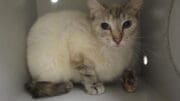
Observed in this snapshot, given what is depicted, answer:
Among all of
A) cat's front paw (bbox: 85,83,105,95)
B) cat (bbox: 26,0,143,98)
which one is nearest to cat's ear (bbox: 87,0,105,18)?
cat (bbox: 26,0,143,98)

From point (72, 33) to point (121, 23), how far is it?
190mm

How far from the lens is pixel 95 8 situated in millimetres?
1192

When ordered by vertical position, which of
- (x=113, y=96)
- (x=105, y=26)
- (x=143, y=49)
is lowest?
(x=113, y=96)

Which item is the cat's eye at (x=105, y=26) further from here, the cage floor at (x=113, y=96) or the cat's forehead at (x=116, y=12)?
the cage floor at (x=113, y=96)

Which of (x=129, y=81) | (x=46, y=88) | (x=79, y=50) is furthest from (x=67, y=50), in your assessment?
(x=129, y=81)

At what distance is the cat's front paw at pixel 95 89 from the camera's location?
48.5 inches

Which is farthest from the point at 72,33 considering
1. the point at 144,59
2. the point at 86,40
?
the point at 144,59

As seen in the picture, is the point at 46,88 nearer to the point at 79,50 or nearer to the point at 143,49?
the point at 79,50

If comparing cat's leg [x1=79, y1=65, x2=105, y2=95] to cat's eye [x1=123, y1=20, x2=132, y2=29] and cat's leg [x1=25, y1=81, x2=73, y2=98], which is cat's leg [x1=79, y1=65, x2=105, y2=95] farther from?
cat's eye [x1=123, y1=20, x2=132, y2=29]

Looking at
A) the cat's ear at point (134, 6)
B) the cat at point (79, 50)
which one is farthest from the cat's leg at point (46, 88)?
the cat's ear at point (134, 6)

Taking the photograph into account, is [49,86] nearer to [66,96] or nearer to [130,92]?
[66,96]

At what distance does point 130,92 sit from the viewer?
1.25 m

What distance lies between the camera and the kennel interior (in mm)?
1062

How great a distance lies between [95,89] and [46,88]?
0.59 feet
